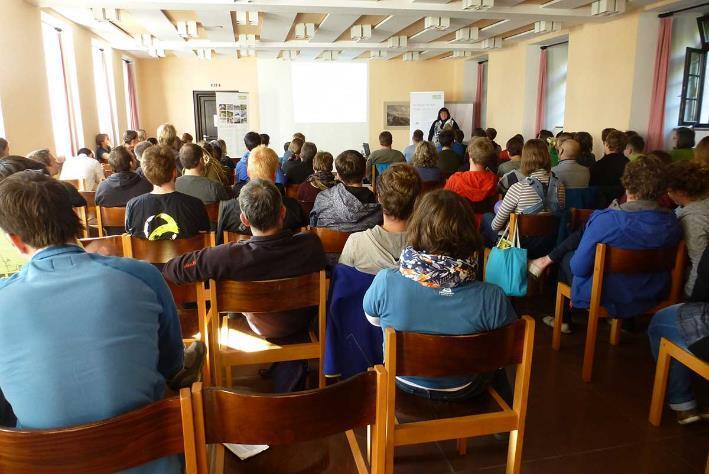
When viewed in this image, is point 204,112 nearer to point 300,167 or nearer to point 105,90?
point 105,90

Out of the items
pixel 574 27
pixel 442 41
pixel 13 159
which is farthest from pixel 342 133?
pixel 13 159

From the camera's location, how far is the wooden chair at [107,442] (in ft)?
3.16

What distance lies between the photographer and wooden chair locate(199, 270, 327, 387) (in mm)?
1879

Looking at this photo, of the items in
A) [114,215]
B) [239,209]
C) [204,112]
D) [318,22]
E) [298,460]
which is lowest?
[298,460]

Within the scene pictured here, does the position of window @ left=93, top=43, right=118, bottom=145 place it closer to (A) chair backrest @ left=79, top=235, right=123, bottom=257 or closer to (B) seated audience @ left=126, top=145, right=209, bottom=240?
(B) seated audience @ left=126, top=145, right=209, bottom=240

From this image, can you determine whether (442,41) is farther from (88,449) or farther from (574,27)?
(88,449)

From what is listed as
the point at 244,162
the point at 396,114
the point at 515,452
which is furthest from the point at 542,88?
the point at 515,452

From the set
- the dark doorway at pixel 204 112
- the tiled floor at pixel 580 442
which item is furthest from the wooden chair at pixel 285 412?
the dark doorway at pixel 204 112

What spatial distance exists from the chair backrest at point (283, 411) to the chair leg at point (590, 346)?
74.1 inches

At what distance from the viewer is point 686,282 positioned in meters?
2.63

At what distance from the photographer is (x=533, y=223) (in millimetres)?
3141

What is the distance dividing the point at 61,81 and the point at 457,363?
25.7 feet

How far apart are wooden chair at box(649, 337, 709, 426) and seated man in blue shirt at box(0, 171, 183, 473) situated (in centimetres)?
192

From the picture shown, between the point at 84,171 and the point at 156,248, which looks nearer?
the point at 156,248
